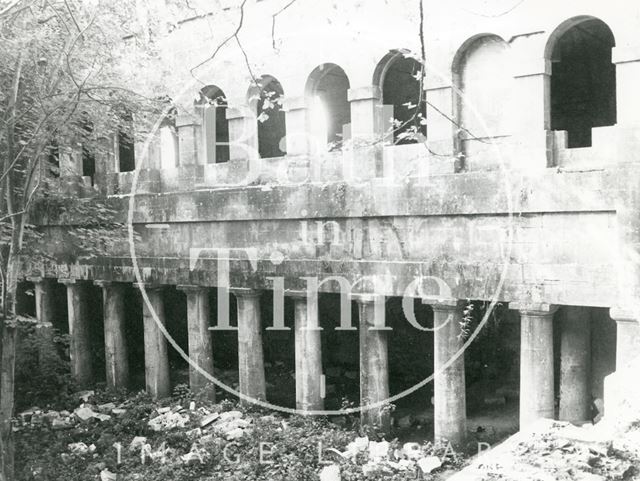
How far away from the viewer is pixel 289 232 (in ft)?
47.4

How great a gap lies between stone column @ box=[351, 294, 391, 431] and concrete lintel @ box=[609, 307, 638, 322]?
4320 millimetres

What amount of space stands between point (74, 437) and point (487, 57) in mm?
11143

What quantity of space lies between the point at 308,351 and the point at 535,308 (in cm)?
484

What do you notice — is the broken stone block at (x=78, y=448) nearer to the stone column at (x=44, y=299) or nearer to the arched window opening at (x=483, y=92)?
the stone column at (x=44, y=299)

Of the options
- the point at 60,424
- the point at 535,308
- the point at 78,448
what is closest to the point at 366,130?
the point at 535,308

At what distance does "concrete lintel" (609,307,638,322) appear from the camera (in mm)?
10680

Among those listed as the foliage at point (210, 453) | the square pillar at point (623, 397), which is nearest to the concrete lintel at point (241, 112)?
the foliage at point (210, 453)

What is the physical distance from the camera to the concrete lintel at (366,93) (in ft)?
44.7

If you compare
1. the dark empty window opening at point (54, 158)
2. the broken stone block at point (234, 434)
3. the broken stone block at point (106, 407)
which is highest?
the dark empty window opening at point (54, 158)

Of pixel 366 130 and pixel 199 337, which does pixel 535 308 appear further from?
pixel 199 337

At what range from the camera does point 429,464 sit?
11.8m

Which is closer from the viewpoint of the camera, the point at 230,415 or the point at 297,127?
the point at 297,127

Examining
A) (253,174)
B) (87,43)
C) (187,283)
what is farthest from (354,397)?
(87,43)

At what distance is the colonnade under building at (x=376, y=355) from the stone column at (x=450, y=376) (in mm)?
18
